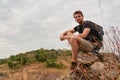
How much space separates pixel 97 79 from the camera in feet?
12.6

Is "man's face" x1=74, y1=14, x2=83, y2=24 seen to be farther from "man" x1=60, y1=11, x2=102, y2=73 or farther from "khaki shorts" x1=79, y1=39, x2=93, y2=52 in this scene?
"khaki shorts" x1=79, y1=39, x2=93, y2=52

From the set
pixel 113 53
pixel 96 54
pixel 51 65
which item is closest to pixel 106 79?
pixel 113 53

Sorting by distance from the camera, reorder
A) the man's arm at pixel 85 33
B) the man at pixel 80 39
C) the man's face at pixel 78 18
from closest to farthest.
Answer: the man at pixel 80 39 → the man's arm at pixel 85 33 → the man's face at pixel 78 18

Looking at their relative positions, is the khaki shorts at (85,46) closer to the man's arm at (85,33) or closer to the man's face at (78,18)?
the man's arm at (85,33)

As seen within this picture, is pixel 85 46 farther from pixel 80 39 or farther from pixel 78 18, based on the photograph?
pixel 78 18

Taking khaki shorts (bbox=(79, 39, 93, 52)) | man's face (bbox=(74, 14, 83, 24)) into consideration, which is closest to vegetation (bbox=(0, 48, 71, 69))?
khaki shorts (bbox=(79, 39, 93, 52))

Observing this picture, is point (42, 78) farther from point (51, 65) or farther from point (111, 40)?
point (51, 65)

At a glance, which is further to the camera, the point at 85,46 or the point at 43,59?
the point at 43,59

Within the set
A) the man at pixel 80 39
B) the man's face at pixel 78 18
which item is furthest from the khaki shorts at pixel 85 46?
the man's face at pixel 78 18

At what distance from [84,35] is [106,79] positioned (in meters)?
2.16

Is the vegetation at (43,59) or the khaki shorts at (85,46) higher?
the khaki shorts at (85,46)

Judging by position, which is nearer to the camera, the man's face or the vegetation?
the vegetation

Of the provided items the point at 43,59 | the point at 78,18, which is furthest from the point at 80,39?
the point at 43,59

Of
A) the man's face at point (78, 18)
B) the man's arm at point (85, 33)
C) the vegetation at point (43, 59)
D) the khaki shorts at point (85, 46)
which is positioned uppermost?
the man's face at point (78, 18)
